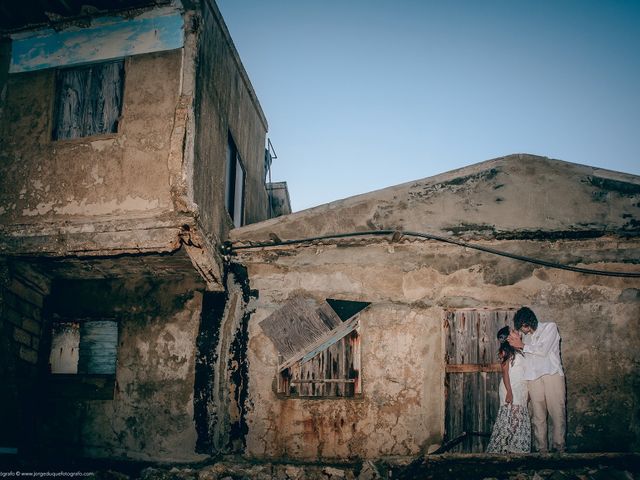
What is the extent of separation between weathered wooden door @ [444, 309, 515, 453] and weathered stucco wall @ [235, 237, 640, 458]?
5.8 inches

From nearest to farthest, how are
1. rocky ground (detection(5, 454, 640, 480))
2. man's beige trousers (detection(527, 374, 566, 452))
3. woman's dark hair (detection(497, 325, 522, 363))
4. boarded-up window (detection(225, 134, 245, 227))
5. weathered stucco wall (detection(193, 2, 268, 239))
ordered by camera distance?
rocky ground (detection(5, 454, 640, 480)) → man's beige trousers (detection(527, 374, 566, 452)) → woman's dark hair (detection(497, 325, 522, 363)) → weathered stucco wall (detection(193, 2, 268, 239)) → boarded-up window (detection(225, 134, 245, 227))

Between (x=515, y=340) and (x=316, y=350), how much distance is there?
261 centimetres

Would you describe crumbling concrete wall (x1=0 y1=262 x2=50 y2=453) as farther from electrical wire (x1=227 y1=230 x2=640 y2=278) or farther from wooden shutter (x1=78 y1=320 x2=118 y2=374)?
electrical wire (x1=227 y1=230 x2=640 y2=278)

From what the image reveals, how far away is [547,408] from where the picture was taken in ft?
19.1

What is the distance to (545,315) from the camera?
606 cm

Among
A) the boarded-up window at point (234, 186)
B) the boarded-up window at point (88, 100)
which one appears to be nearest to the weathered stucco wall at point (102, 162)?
the boarded-up window at point (88, 100)

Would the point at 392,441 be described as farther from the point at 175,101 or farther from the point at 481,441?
the point at 175,101

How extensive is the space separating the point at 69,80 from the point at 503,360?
6.97 metres

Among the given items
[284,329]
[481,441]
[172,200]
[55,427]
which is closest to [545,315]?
[481,441]

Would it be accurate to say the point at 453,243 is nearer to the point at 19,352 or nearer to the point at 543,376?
the point at 543,376

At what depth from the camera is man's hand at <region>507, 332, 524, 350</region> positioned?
5980 millimetres

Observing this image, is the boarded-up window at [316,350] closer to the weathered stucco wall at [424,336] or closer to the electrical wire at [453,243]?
the weathered stucco wall at [424,336]

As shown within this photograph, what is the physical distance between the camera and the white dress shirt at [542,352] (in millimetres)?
5801

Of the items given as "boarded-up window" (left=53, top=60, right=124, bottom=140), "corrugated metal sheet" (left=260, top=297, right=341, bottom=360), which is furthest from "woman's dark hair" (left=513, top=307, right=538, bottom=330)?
"boarded-up window" (left=53, top=60, right=124, bottom=140)
